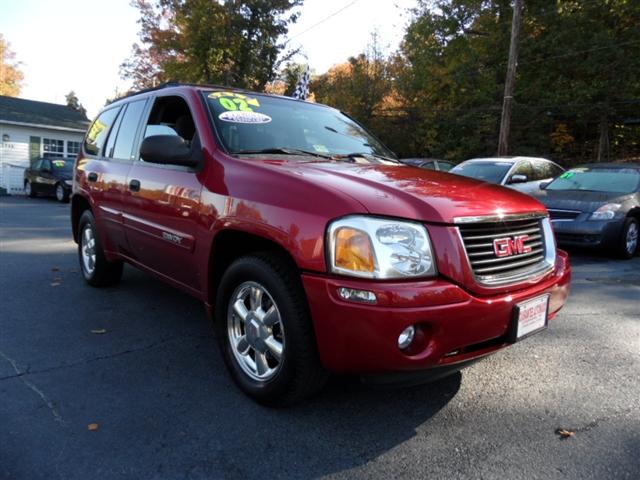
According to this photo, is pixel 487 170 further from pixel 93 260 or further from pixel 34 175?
pixel 34 175

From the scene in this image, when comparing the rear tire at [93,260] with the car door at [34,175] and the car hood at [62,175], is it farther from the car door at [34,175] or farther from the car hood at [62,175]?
the car door at [34,175]

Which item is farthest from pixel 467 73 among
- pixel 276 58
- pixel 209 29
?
pixel 209 29

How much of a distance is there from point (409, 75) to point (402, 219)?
93.8 ft

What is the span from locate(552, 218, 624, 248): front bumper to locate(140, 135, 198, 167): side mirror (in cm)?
655

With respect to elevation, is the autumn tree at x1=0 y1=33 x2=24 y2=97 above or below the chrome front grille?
above

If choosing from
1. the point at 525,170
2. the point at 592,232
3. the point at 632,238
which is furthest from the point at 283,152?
the point at 525,170

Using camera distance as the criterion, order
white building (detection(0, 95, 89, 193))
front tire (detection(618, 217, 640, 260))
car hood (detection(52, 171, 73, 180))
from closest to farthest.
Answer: front tire (detection(618, 217, 640, 260)) < car hood (detection(52, 171, 73, 180)) < white building (detection(0, 95, 89, 193))

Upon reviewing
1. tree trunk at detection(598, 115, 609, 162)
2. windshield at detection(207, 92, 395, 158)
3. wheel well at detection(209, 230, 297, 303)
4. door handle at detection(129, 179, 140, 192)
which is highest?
tree trunk at detection(598, 115, 609, 162)

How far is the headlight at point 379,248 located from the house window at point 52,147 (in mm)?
25414

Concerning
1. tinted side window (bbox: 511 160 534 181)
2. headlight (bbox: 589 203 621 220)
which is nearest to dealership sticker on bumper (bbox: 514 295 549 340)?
headlight (bbox: 589 203 621 220)

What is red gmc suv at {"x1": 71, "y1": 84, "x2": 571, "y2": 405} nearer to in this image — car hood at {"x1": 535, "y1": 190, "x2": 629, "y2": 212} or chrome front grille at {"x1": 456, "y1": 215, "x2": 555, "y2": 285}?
chrome front grille at {"x1": 456, "y1": 215, "x2": 555, "y2": 285}

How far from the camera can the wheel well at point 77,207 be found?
5328 mm

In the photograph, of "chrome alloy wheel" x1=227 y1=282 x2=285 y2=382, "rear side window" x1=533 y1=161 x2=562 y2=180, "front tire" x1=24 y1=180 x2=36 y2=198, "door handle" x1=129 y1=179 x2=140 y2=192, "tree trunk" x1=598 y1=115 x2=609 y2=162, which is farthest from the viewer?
"tree trunk" x1=598 y1=115 x2=609 y2=162

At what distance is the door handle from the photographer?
3927 mm
